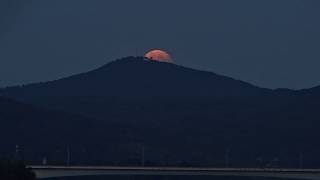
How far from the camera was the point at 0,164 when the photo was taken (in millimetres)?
192500

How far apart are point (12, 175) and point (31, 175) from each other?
620 centimetres

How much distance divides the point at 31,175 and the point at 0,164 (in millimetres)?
3735

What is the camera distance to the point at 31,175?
194000mm

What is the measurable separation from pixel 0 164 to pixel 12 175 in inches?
192

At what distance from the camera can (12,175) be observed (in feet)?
617
